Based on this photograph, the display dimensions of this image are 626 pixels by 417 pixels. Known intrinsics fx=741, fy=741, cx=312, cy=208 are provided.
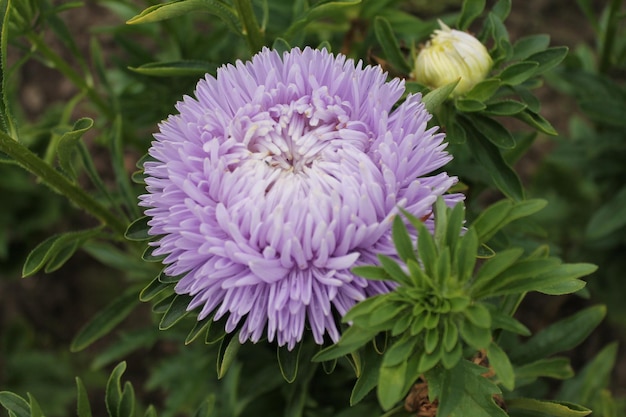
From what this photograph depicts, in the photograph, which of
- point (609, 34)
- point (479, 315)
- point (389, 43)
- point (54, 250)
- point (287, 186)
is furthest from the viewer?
point (609, 34)

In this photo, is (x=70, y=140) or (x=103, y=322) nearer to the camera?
(x=70, y=140)

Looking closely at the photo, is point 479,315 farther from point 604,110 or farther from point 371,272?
point 604,110

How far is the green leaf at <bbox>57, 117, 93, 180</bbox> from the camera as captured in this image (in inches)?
79.2

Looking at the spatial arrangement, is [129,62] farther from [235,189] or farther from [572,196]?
[572,196]

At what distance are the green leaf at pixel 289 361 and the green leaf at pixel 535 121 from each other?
97 cm

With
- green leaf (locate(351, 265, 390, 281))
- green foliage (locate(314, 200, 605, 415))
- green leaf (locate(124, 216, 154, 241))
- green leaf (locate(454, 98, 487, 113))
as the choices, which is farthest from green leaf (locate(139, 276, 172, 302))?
green leaf (locate(454, 98, 487, 113))

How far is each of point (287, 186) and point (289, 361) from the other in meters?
0.43

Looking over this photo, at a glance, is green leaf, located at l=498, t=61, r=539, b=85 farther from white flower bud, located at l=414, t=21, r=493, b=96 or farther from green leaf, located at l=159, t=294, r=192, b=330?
A: green leaf, located at l=159, t=294, r=192, b=330

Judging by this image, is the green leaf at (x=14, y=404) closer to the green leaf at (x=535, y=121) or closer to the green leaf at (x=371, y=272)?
the green leaf at (x=371, y=272)

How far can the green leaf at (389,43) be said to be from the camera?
7.65 feet

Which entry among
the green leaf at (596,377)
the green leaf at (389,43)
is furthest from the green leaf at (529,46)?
the green leaf at (596,377)

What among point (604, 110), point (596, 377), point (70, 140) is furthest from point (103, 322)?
point (604, 110)

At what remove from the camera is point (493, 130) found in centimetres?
222

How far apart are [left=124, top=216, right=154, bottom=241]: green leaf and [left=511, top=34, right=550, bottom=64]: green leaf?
128 centimetres
